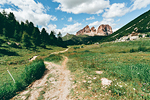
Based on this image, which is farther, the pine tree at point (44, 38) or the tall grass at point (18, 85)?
the pine tree at point (44, 38)

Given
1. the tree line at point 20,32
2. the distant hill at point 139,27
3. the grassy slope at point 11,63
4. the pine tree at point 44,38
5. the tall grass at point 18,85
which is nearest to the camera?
the tall grass at point 18,85

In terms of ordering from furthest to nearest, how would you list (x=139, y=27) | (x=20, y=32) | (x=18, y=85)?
(x=139, y=27) < (x=20, y=32) < (x=18, y=85)

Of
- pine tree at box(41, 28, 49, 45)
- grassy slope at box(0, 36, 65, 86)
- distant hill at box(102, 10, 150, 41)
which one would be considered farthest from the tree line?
distant hill at box(102, 10, 150, 41)

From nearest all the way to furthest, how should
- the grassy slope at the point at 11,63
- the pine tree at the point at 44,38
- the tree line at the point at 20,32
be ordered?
the grassy slope at the point at 11,63, the tree line at the point at 20,32, the pine tree at the point at 44,38

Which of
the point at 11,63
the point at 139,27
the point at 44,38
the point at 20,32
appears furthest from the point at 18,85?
the point at 139,27

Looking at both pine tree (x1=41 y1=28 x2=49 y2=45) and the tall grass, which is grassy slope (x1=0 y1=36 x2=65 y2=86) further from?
pine tree (x1=41 y1=28 x2=49 y2=45)

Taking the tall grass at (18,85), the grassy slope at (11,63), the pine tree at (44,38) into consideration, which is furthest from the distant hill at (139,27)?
the pine tree at (44,38)

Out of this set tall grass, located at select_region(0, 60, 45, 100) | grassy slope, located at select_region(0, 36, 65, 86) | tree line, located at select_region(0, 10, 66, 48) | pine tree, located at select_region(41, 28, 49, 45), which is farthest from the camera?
pine tree, located at select_region(41, 28, 49, 45)

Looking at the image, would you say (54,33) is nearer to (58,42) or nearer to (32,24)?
(58,42)

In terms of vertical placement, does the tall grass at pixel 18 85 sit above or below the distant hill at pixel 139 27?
below

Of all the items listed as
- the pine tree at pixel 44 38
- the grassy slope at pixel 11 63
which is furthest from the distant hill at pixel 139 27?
the pine tree at pixel 44 38

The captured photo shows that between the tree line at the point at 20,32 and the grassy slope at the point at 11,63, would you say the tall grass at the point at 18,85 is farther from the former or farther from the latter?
the tree line at the point at 20,32

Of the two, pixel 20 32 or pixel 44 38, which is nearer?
pixel 20 32

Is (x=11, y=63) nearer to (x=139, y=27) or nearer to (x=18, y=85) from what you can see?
(x=18, y=85)
